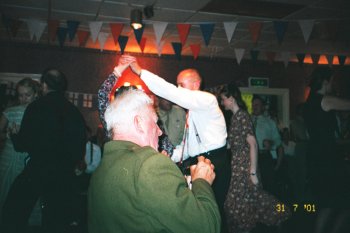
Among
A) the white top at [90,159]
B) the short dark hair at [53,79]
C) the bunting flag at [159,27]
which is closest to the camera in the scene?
the short dark hair at [53,79]

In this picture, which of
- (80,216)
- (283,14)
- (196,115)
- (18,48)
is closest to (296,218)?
(196,115)

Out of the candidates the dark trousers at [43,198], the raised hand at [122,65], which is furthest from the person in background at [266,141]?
the raised hand at [122,65]

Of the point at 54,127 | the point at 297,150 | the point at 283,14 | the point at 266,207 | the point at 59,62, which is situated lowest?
the point at 266,207

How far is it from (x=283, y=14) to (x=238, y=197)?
308 cm

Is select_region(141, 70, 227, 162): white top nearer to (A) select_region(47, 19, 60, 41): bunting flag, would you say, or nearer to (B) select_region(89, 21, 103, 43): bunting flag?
(B) select_region(89, 21, 103, 43): bunting flag

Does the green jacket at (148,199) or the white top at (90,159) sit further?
the white top at (90,159)

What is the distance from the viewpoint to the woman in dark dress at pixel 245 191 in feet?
8.55

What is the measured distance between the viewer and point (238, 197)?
262 centimetres

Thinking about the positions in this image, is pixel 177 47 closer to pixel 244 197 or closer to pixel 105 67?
pixel 105 67

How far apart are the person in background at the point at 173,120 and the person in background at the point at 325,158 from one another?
123 cm

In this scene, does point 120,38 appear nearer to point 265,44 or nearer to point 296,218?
point 265,44

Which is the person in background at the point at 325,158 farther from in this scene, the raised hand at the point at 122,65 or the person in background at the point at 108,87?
the raised hand at the point at 122,65

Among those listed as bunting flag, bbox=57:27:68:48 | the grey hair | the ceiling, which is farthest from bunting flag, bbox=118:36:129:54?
the grey hair

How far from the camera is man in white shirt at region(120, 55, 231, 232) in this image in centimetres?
199
